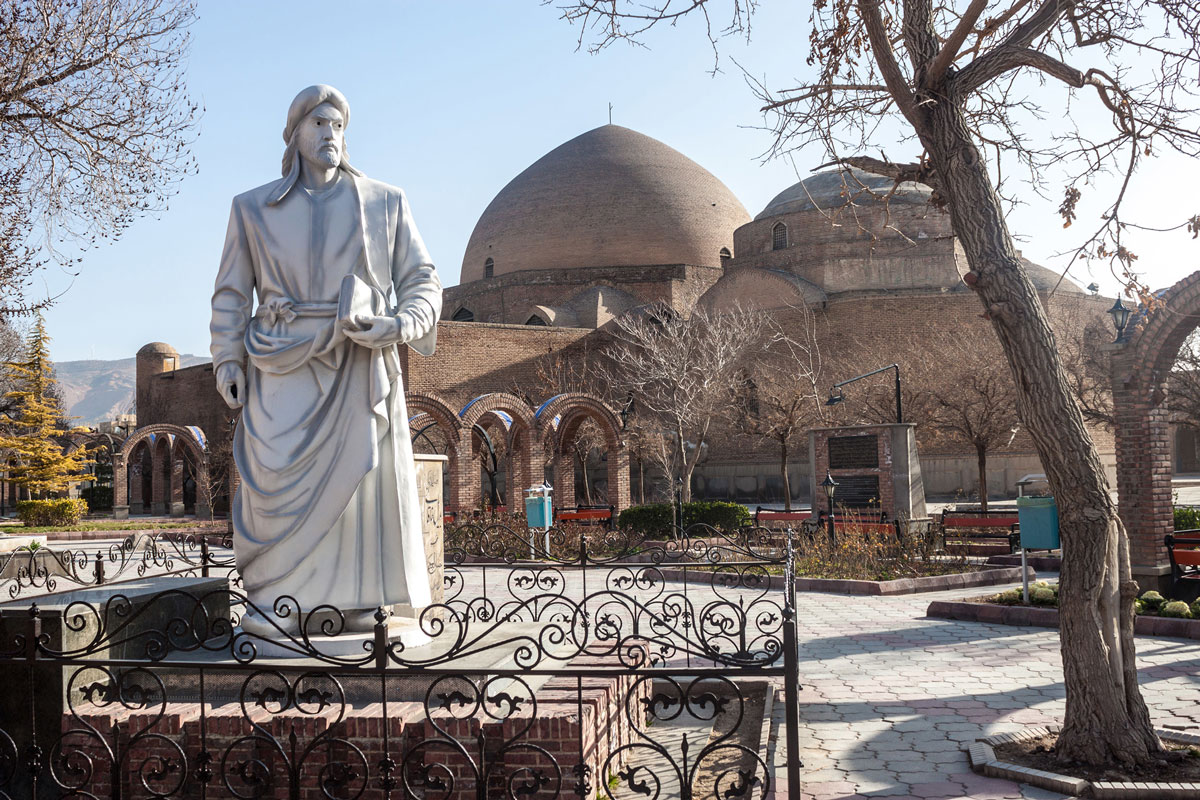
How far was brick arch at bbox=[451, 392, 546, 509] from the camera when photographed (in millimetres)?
21156

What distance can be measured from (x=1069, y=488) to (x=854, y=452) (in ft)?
43.2

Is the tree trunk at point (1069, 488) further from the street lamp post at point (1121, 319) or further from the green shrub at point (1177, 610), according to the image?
the street lamp post at point (1121, 319)

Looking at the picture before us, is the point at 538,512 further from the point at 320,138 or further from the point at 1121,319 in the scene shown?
the point at 320,138

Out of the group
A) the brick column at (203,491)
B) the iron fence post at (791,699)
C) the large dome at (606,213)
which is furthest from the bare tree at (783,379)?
the iron fence post at (791,699)

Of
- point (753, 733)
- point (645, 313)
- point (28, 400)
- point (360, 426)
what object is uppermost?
point (645, 313)

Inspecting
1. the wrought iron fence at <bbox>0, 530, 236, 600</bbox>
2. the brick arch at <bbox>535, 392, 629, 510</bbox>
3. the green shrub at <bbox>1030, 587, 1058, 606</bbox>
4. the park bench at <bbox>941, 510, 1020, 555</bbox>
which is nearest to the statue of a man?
the wrought iron fence at <bbox>0, 530, 236, 600</bbox>

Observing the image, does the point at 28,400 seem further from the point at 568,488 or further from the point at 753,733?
the point at 753,733

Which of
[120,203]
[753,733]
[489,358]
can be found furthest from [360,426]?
[489,358]

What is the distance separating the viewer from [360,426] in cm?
470

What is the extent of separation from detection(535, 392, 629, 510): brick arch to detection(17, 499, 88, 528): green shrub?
499 inches

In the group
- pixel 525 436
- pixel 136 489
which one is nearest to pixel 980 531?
pixel 525 436

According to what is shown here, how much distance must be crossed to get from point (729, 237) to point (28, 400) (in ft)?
99.6

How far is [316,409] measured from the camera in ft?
15.4

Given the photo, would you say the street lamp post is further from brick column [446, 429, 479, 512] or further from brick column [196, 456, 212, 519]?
brick column [196, 456, 212, 519]
